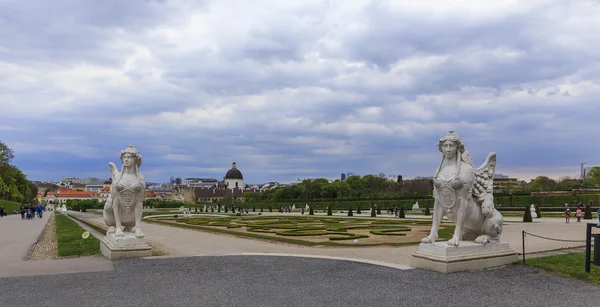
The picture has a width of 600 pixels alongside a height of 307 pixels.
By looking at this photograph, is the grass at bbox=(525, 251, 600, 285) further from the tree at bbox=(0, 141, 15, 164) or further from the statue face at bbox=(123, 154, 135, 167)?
the tree at bbox=(0, 141, 15, 164)

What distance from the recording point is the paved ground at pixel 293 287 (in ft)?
22.8

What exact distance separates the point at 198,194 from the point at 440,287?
156 meters

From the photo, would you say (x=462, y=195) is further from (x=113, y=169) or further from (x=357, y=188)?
(x=357, y=188)

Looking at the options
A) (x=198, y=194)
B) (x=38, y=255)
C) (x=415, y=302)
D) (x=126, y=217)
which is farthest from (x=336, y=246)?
(x=198, y=194)

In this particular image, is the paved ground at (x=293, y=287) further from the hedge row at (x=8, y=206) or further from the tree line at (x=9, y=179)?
the tree line at (x=9, y=179)

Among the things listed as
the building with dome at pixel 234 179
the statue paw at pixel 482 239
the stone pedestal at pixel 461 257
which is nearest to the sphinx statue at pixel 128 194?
the stone pedestal at pixel 461 257

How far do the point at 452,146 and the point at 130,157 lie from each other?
8.88 m

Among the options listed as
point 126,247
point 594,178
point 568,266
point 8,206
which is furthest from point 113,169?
point 594,178

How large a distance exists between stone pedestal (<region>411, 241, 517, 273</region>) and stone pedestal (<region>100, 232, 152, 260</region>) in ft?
23.9

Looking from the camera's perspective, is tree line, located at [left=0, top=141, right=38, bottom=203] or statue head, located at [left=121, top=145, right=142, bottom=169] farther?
tree line, located at [left=0, top=141, right=38, bottom=203]

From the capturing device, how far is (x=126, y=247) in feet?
37.3

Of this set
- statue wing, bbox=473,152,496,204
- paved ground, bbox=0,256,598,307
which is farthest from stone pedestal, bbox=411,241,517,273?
statue wing, bbox=473,152,496,204

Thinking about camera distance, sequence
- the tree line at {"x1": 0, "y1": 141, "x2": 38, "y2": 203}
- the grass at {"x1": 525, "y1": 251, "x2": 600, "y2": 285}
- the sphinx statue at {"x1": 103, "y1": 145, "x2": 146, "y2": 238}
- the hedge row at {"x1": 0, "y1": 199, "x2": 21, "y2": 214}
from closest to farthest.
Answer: the grass at {"x1": 525, "y1": 251, "x2": 600, "y2": 285} < the sphinx statue at {"x1": 103, "y1": 145, "x2": 146, "y2": 238} < the hedge row at {"x1": 0, "y1": 199, "x2": 21, "y2": 214} < the tree line at {"x1": 0, "y1": 141, "x2": 38, "y2": 203}

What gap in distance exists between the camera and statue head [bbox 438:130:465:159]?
9.70m
